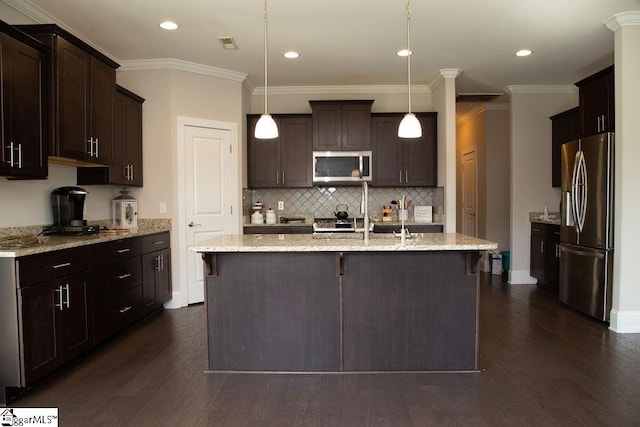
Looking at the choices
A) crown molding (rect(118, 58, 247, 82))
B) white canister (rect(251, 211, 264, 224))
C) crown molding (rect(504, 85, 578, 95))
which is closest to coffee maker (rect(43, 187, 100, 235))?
crown molding (rect(118, 58, 247, 82))

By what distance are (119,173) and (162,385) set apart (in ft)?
7.59

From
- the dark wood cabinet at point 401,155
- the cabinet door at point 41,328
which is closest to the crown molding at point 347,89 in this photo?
the dark wood cabinet at point 401,155

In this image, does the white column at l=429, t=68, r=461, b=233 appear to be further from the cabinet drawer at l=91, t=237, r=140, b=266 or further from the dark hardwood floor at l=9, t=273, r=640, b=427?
the cabinet drawer at l=91, t=237, r=140, b=266

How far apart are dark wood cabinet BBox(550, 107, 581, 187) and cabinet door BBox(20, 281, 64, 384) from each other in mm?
5780

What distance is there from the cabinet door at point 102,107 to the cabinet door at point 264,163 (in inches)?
75.8

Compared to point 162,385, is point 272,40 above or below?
above

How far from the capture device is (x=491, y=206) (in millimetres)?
6848

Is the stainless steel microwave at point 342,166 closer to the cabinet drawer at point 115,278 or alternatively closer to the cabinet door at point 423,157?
the cabinet door at point 423,157

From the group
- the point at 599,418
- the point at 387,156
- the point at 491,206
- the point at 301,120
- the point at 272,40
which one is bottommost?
the point at 599,418

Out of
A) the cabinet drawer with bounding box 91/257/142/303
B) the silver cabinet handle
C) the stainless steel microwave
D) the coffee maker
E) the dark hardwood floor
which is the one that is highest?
the stainless steel microwave

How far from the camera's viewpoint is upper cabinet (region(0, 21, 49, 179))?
2.62m

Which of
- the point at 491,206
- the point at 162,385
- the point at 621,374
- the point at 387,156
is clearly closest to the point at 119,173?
the point at 162,385

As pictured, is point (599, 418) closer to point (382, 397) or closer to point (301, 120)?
point (382, 397)

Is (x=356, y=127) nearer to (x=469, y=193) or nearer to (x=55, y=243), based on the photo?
(x=469, y=193)
